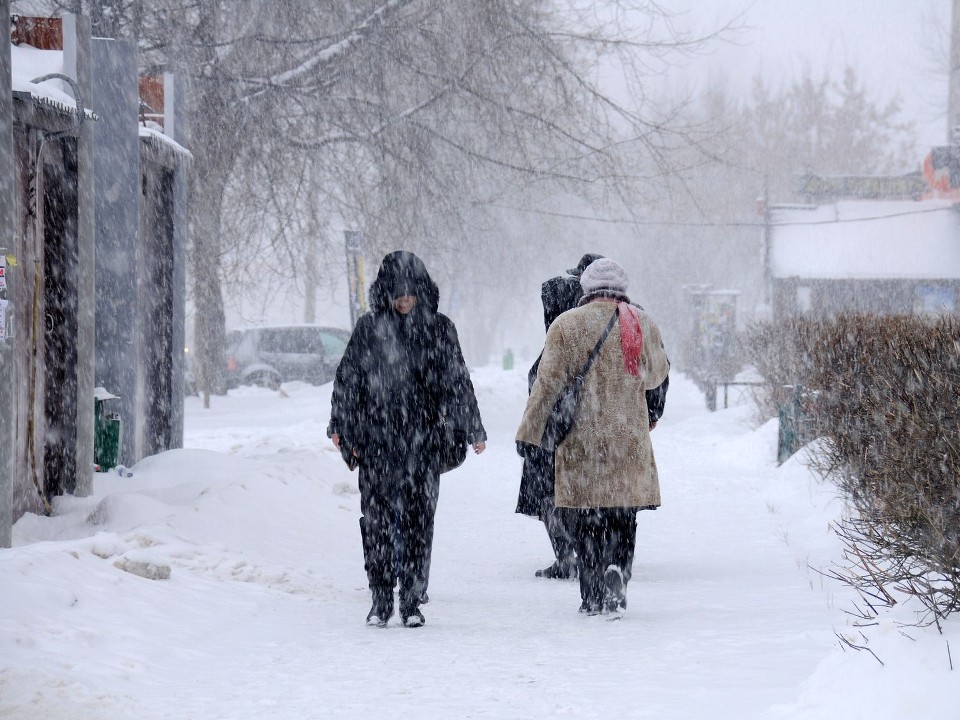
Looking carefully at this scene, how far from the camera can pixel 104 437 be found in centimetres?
889

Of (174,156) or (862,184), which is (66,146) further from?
(862,184)

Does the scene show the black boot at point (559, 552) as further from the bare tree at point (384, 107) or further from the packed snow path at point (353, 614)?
the bare tree at point (384, 107)

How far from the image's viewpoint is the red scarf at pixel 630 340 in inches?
228

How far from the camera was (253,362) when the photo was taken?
2808cm

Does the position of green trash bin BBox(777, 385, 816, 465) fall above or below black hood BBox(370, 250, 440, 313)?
below

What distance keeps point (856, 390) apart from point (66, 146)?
5.40 m

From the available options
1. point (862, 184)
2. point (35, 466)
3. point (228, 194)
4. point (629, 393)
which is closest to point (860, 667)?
point (629, 393)

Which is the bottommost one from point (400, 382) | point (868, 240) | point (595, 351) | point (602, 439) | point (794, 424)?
point (794, 424)

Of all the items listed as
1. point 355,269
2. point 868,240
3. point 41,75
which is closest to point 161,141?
point 41,75

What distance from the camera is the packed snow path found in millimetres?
4297

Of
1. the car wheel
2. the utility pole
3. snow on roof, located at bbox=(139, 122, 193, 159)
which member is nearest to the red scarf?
snow on roof, located at bbox=(139, 122, 193, 159)

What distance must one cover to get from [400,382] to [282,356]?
74.8ft

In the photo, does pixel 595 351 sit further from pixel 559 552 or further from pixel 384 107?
pixel 384 107

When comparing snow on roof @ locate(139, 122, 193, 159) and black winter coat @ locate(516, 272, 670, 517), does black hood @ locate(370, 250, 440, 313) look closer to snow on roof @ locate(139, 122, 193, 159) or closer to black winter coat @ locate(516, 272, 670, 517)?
black winter coat @ locate(516, 272, 670, 517)
